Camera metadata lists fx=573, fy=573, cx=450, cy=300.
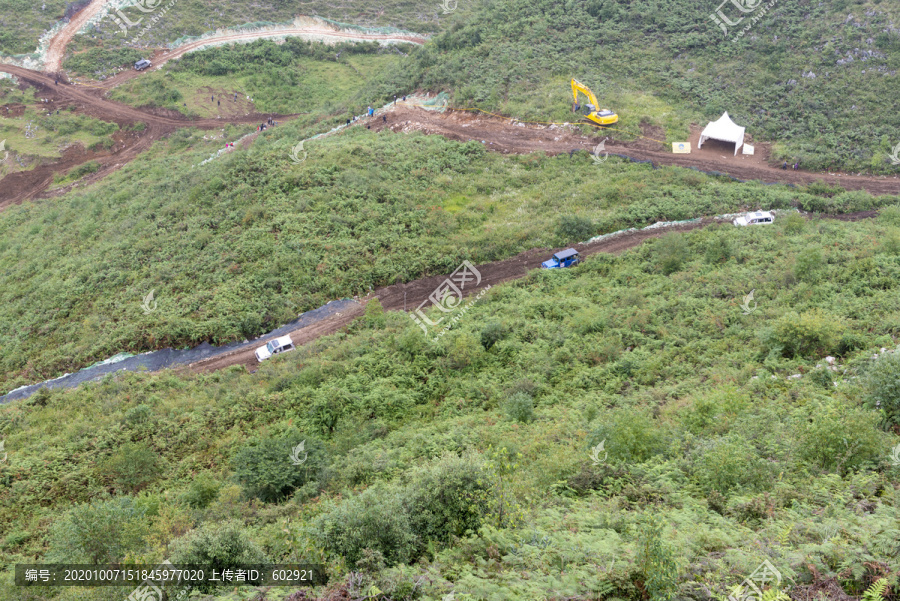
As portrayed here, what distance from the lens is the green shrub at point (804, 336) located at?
1797 centimetres

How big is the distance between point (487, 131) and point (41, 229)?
3234 cm

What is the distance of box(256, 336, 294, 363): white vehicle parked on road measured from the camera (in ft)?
82.1

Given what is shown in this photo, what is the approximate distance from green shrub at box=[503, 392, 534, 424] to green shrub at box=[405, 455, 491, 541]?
7.16 meters

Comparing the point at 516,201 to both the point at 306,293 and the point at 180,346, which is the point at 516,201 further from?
the point at 180,346

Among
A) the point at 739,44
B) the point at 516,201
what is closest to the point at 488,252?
the point at 516,201

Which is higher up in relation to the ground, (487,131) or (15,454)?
(487,131)

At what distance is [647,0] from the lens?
49969 mm

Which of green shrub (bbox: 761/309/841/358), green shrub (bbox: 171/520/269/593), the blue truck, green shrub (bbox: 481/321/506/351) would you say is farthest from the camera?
the blue truck

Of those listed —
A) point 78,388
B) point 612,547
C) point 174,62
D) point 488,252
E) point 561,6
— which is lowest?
point 78,388
